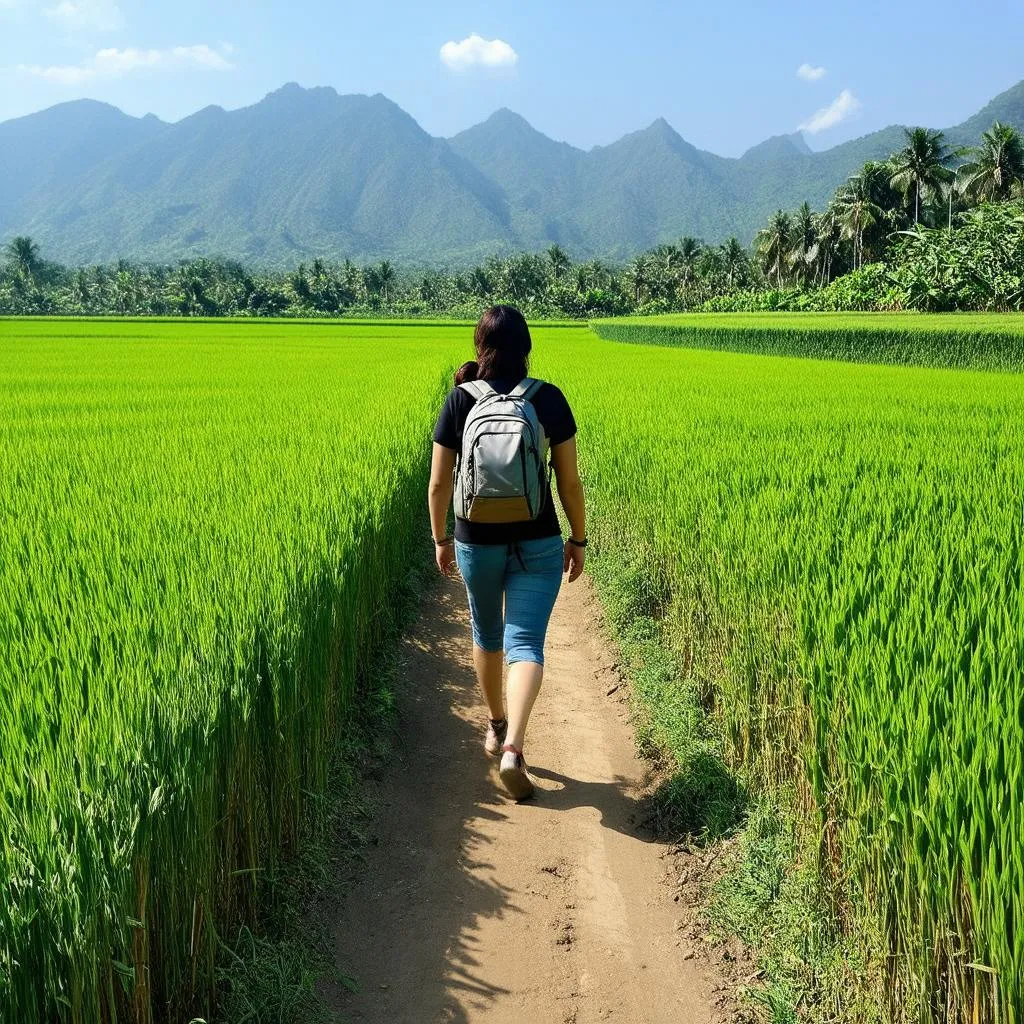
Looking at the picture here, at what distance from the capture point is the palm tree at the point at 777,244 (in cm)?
6931

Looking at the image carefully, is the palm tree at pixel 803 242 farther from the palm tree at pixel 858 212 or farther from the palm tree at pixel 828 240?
the palm tree at pixel 858 212

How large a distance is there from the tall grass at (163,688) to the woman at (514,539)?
0.55 m

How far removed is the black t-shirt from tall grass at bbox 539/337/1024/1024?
0.84m

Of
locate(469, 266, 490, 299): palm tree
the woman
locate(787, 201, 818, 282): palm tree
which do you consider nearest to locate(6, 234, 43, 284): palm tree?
locate(469, 266, 490, 299): palm tree

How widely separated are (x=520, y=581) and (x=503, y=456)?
57cm

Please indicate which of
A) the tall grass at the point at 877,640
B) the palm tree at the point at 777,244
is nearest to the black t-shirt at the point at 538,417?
the tall grass at the point at 877,640

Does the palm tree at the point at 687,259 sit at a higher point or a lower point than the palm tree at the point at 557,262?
lower

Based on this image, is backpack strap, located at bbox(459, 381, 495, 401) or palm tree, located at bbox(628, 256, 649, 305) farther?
palm tree, located at bbox(628, 256, 649, 305)

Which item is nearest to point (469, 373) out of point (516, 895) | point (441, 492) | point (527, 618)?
point (441, 492)

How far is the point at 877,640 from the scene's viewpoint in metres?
2.21

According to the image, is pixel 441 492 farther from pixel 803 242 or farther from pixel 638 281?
pixel 638 281

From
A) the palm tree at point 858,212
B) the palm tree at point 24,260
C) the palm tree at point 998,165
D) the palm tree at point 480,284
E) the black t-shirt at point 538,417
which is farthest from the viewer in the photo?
the palm tree at point 480,284

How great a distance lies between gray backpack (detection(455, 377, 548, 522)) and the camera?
2.95 meters

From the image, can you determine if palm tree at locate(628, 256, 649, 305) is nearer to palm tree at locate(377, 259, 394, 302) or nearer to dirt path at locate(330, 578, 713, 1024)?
palm tree at locate(377, 259, 394, 302)
